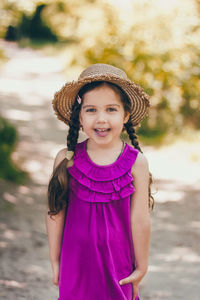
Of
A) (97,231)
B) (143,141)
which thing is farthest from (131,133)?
(143,141)

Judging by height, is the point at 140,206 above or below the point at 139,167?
below

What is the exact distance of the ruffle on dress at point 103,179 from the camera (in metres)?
1.97

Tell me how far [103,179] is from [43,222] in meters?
3.29

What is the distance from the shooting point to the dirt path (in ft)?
12.4

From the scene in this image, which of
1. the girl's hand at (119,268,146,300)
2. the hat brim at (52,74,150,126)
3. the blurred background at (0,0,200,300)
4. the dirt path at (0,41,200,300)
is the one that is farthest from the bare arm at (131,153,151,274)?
the dirt path at (0,41,200,300)

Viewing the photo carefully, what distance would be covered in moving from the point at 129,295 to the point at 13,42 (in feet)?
94.5

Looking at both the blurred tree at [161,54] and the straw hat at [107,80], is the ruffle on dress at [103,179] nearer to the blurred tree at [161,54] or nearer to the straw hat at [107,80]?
the straw hat at [107,80]

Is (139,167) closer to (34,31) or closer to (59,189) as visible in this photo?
(59,189)

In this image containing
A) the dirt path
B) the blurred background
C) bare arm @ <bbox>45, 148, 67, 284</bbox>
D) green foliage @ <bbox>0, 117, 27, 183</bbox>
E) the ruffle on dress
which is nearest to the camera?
the ruffle on dress

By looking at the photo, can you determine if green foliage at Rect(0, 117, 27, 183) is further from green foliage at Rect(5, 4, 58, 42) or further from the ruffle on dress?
green foliage at Rect(5, 4, 58, 42)

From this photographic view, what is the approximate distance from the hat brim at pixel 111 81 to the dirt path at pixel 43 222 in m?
1.90

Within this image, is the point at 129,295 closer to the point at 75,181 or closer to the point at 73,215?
the point at 73,215

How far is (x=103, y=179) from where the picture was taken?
1.99 metres

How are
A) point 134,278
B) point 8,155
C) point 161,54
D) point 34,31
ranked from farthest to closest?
point 34,31, point 161,54, point 8,155, point 134,278
